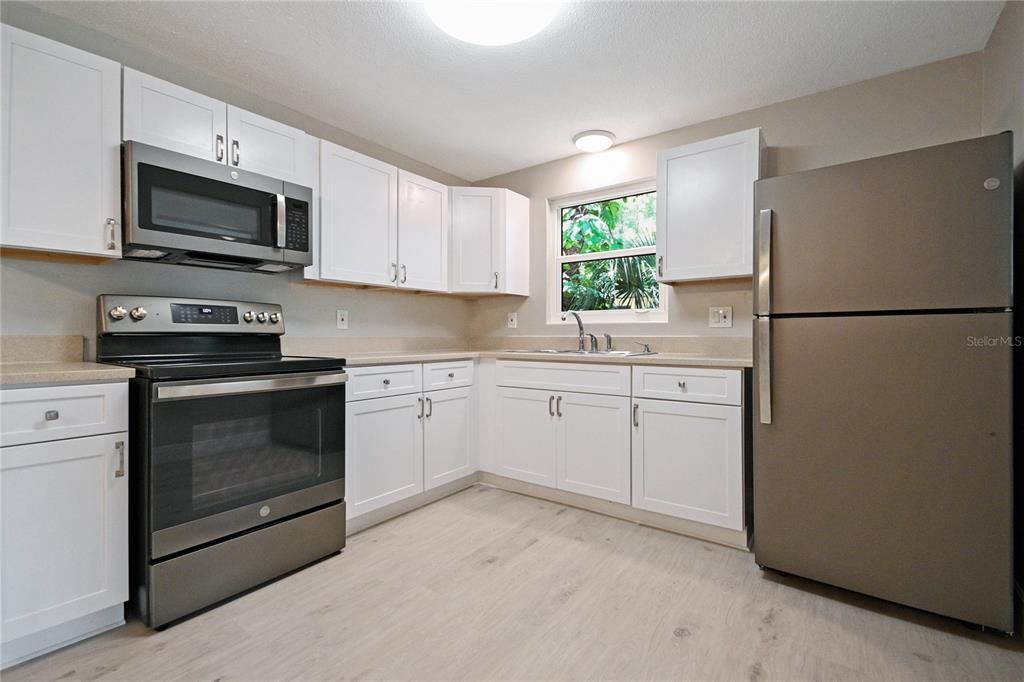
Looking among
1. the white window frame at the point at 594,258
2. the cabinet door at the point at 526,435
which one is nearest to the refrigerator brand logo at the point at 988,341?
the white window frame at the point at 594,258

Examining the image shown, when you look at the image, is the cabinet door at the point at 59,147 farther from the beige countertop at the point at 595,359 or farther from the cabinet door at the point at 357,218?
the beige countertop at the point at 595,359

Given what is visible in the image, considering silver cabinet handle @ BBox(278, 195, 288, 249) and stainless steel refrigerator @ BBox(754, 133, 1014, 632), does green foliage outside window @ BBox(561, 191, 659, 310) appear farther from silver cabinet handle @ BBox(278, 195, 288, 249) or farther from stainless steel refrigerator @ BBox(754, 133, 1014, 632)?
silver cabinet handle @ BBox(278, 195, 288, 249)

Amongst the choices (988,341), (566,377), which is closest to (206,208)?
(566,377)

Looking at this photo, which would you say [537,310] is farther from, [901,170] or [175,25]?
[175,25]

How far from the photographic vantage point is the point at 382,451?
2623 mm

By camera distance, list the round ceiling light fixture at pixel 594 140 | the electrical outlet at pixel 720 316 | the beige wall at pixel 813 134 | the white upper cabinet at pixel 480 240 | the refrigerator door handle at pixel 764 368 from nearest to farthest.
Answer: the refrigerator door handle at pixel 764 368 < the beige wall at pixel 813 134 < the electrical outlet at pixel 720 316 < the round ceiling light fixture at pixel 594 140 < the white upper cabinet at pixel 480 240

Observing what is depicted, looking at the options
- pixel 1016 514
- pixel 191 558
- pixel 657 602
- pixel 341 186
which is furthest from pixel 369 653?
pixel 1016 514

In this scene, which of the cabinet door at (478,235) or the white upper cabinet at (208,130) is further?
the cabinet door at (478,235)

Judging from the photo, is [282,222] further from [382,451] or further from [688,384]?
[688,384]

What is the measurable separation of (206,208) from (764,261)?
2423 mm

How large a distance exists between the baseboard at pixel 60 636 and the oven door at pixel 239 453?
0.88 ft

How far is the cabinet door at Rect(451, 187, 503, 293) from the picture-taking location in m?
3.52

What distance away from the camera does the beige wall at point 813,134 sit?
231cm

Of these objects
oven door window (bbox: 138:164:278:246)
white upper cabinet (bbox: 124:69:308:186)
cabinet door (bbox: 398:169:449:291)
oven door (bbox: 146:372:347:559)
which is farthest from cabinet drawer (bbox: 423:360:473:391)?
white upper cabinet (bbox: 124:69:308:186)
